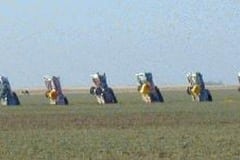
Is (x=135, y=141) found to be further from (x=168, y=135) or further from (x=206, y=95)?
(x=206, y=95)

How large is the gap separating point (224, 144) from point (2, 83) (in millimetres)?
54712

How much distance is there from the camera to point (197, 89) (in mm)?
77000

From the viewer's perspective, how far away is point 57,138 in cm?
3003

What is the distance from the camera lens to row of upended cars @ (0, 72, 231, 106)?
7569 cm

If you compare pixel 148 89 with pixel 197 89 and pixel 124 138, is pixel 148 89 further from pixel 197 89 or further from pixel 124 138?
pixel 124 138

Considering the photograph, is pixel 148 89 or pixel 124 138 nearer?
pixel 124 138

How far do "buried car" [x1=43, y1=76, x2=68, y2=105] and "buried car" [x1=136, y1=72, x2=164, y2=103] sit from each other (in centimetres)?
657

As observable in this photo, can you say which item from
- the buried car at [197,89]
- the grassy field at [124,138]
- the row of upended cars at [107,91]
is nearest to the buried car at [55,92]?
the row of upended cars at [107,91]

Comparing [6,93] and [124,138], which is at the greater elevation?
[124,138]

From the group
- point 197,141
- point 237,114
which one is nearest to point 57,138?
point 197,141

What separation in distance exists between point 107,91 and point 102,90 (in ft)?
1.46

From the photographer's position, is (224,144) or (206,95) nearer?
(224,144)

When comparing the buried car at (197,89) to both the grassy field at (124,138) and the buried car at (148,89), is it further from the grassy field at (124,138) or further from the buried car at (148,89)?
the grassy field at (124,138)

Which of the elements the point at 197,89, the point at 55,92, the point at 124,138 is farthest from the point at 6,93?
the point at 124,138
